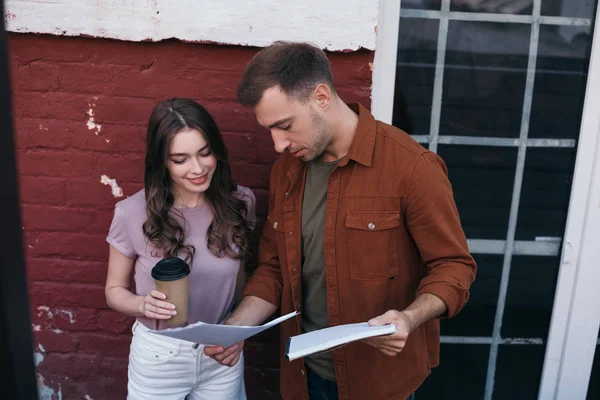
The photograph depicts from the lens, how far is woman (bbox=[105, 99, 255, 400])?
1.98m

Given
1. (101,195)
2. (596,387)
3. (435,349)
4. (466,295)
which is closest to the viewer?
(466,295)

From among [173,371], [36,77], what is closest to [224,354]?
[173,371]

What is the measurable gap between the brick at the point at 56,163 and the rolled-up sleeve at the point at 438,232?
55.9 inches

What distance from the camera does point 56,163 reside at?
2447 millimetres

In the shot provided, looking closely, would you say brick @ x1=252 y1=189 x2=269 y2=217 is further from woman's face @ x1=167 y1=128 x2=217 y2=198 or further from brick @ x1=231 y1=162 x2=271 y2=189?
woman's face @ x1=167 y1=128 x2=217 y2=198

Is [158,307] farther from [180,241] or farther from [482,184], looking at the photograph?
[482,184]

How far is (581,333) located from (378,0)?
1.89 m

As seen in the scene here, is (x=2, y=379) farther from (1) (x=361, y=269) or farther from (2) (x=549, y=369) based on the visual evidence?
(2) (x=549, y=369)

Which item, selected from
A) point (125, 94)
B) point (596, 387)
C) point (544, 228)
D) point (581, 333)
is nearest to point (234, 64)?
point (125, 94)

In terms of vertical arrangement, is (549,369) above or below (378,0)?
below

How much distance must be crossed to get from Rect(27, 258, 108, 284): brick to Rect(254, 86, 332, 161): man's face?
118cm

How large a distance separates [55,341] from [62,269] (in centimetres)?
38

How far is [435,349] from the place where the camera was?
2.16m

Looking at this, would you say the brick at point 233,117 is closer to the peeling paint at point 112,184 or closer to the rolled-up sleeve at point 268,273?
the rolled-up sleeve at point 268,273
